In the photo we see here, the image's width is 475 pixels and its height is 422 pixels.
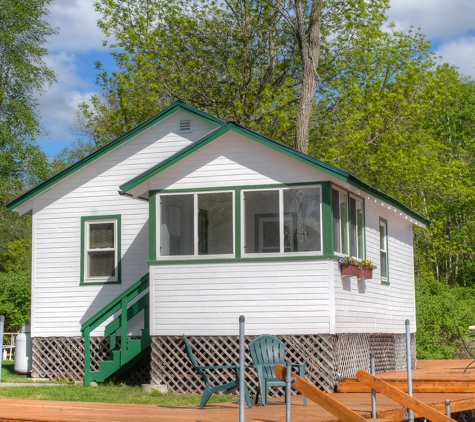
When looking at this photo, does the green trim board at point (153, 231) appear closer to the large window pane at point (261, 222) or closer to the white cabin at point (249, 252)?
the white cabin at point (249, 252)

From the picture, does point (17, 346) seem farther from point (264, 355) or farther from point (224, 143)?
point (264, 355)

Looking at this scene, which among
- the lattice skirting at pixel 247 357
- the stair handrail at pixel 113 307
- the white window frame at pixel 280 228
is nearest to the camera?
the lattice skirting at pixel 247 357

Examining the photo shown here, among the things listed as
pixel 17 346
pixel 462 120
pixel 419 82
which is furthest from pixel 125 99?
pixel 462 120

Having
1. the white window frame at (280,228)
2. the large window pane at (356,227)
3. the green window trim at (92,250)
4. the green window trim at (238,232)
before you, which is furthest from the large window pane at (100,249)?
the large window pane at (356,227)

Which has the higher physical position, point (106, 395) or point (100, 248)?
point (100, 248)

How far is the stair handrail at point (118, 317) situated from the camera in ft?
51.0

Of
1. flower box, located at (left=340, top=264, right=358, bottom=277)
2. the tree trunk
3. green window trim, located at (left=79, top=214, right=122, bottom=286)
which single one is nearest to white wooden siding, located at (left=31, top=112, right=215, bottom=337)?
green window trim, located at (left=79, top=214, right=122, bottom=286)

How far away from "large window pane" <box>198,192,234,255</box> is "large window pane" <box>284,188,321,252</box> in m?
1.07

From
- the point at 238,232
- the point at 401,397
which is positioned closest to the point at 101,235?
the point at 238,232

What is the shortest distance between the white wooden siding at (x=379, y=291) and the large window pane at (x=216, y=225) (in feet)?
6.75

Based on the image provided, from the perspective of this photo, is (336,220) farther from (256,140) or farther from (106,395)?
(106,395)

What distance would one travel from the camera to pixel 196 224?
561 inches

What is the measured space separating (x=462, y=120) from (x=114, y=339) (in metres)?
25.2

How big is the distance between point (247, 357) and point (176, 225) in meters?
2.71
